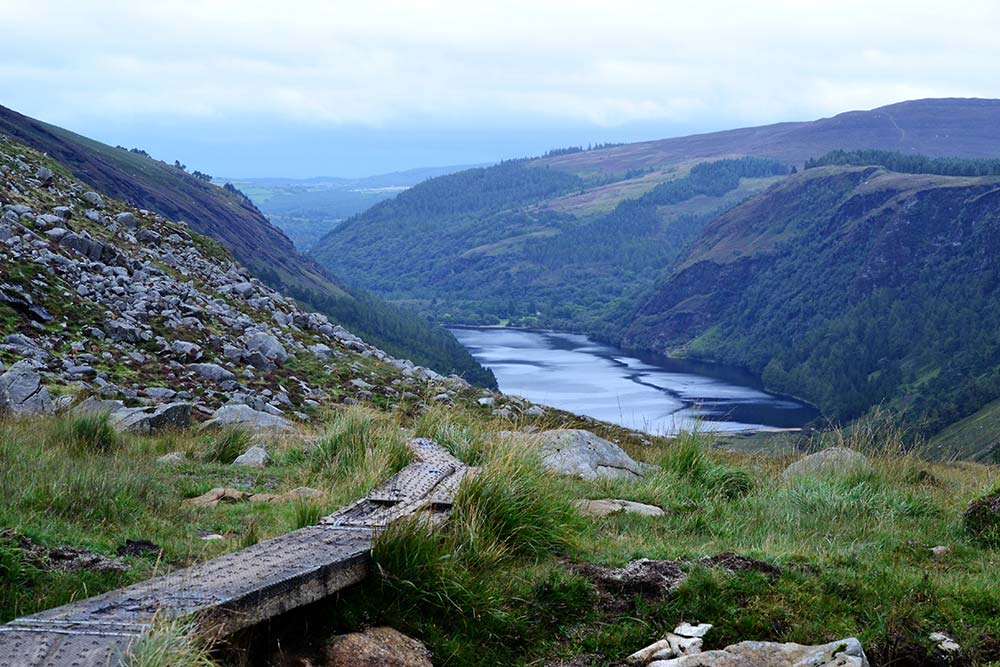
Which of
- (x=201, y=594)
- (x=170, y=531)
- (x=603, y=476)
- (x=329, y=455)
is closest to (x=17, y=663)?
(x=201, y=594)

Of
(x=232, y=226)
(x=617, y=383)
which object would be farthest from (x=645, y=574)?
(x=232, y=226)

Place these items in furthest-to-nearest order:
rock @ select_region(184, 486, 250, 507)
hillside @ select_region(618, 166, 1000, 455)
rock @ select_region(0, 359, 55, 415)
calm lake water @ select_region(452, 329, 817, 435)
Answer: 1. hillside @ select_region(618, 166, 1000, 455)
2. calm lake water @ select_region(452, 329, 817, 435)
3. rock @ select_region(0, 359, 55, 415)
4. rock @ select_region(184, 486, 250, 507)

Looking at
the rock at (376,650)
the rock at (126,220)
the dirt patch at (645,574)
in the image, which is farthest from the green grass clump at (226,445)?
the rock at (126,220)

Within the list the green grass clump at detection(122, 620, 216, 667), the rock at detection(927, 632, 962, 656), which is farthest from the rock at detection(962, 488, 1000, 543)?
the green grass clump at detection(122, 620, 216, 667)

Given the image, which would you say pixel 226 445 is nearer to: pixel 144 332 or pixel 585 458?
pixel 585 458

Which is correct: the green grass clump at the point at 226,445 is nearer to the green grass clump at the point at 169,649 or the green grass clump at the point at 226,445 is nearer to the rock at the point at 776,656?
the green grass clump at the point at 169,649

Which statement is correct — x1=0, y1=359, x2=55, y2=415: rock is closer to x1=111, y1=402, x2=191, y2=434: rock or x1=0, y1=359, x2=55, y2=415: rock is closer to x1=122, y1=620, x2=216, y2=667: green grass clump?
x1=111, y1=402, x2=191, y2=434: rock
